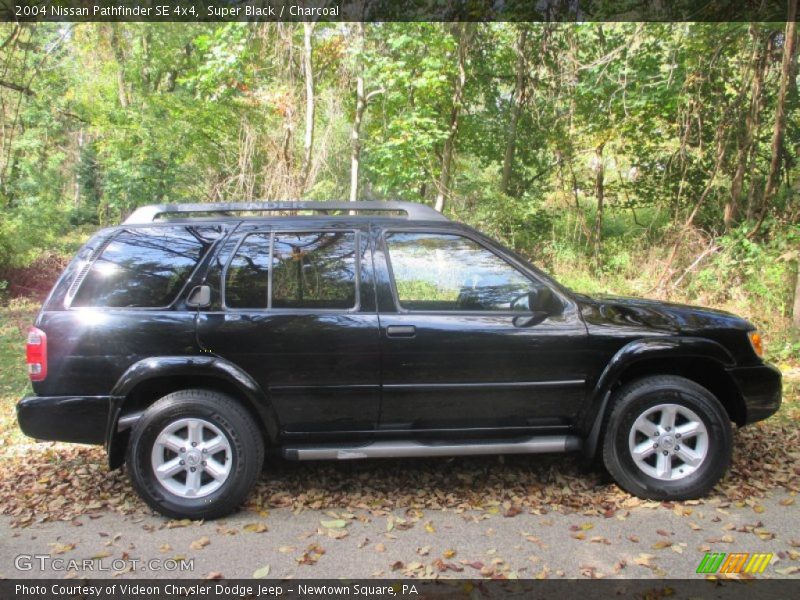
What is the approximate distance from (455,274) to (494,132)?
10.6 metres

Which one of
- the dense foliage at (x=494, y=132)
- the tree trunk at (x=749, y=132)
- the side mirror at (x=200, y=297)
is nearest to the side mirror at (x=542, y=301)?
the side mirror at (x=200, y=297)

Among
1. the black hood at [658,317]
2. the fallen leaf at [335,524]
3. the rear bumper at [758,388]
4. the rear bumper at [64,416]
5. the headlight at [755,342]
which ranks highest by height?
the black hood at [658,317]

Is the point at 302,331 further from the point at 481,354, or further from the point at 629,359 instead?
the point at 629,359

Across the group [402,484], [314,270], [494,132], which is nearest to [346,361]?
[314,270]

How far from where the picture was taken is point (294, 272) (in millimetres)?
3689

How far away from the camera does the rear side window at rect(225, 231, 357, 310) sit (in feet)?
11.9

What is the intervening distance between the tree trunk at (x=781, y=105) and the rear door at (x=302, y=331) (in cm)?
747

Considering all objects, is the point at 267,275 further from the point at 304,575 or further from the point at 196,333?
the point at 304,575

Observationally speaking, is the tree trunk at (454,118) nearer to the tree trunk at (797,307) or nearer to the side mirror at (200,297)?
the tree trunk at (797,307)

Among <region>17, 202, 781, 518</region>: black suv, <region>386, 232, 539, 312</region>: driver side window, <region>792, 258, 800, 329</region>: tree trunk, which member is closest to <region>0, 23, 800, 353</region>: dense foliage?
<region>792, 258, 800, 329</region>: tree trunk

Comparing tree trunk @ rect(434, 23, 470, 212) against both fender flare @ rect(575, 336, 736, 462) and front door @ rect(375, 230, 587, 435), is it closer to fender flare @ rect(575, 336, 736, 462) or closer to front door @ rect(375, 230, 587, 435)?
front door @ rect(375, 230, 587, 435)

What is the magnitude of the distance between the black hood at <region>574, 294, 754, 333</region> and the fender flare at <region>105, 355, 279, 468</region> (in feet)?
7.11

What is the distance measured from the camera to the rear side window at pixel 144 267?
3.54 meters

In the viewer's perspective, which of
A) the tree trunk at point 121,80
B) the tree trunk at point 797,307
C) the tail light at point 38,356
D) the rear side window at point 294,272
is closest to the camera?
the tail light at point 38,356
